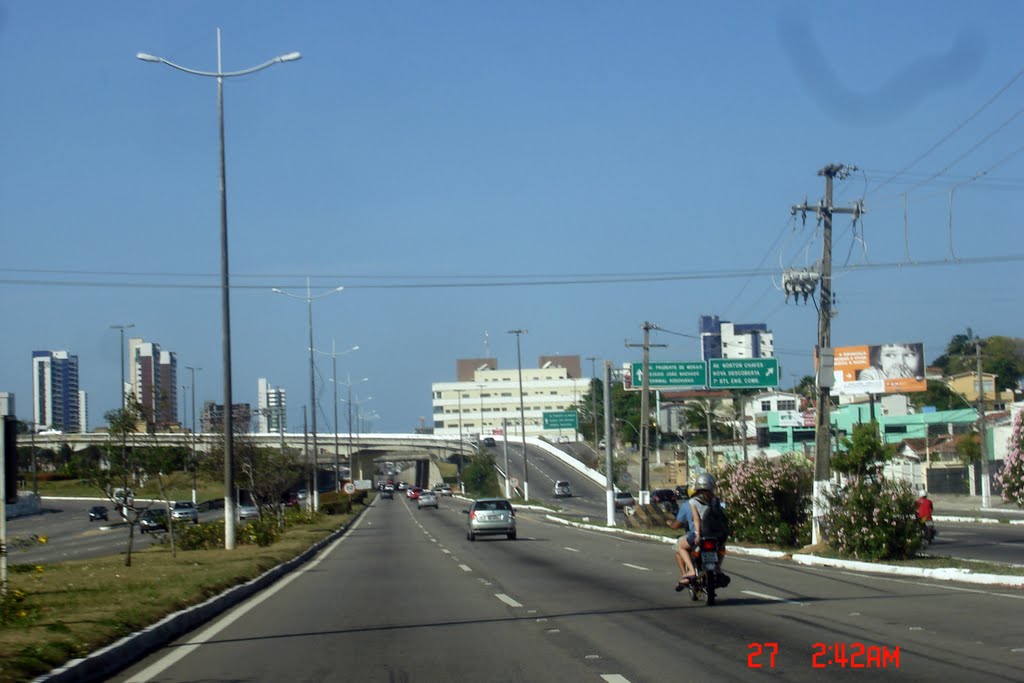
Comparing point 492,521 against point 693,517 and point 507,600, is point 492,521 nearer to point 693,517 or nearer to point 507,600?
point 507,600

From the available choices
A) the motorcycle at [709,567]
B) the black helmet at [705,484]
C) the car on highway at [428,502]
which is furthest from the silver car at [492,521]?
the car on highway at [428,502]

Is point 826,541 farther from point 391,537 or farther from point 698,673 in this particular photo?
point 391,537

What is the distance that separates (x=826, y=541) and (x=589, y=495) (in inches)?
2782

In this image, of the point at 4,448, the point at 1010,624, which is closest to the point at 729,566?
the point at 1010,624

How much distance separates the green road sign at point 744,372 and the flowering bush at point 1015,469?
18.3 metres

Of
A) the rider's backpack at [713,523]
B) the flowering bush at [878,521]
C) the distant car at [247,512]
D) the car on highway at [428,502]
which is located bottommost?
the car on highway at [428,502]

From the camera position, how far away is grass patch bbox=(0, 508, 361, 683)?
431 inches

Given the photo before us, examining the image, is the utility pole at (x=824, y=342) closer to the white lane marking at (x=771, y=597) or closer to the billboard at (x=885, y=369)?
the white lane marking at (x=771, y=597)

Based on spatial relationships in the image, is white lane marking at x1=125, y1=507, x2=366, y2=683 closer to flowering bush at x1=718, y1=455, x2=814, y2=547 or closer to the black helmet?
the black helmet

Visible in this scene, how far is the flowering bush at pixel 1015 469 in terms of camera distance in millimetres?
27812

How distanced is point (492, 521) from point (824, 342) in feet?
53.3

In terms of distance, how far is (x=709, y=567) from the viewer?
49.7 ft

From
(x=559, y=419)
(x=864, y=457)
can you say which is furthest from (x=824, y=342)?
(x=559, y=419)

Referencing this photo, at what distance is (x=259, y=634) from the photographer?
13.8 m
